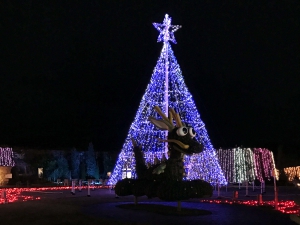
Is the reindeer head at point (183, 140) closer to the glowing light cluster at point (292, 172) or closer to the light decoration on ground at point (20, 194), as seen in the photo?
the light decoration on ground at point (20, 194)

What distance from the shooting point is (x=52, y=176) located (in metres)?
42.2

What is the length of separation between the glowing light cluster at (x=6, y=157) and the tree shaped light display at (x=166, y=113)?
14259 millimetres

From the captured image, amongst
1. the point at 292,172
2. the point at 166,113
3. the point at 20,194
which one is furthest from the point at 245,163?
the point at 20,194

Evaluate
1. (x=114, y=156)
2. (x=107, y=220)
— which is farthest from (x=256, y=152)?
(x=107, y=220)

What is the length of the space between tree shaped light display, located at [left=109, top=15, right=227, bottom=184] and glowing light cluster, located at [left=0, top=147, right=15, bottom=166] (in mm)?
14259

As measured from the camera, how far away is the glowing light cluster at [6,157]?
36938mm

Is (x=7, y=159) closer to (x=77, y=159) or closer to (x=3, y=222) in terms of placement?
(x=77, y=159)

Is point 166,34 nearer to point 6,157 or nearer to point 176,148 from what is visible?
point 176,148

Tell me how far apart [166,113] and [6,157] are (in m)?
18.4

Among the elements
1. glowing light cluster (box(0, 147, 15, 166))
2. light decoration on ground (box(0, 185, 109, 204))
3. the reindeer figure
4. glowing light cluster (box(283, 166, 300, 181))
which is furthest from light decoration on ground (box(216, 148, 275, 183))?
glowing light cluster (box(0, 147, 15, 166))

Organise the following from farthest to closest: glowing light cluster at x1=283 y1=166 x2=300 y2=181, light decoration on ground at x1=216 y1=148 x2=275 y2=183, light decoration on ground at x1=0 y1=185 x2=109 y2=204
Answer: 1. glowing light cluster at x1=283 y1=166 x2=300 y2=181
2. light decoration on ground at x1=216 y1=148 x2=275 y2=183
3. light decoration on ground at x1=0 y1=185 x2=109 y2=204

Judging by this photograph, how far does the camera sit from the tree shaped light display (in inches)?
1012

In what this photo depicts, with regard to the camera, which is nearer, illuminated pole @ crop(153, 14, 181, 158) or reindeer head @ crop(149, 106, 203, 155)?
reindeer head @ crop(149, 106, 203, 155)

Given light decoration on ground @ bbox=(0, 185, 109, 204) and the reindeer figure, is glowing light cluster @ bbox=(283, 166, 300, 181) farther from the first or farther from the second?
the reindeer figure
